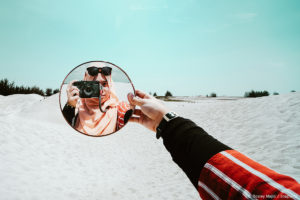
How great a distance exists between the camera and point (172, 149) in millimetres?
908

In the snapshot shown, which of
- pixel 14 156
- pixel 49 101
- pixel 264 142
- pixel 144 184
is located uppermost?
pixel 49 101

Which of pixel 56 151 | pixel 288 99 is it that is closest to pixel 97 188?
pixel 56 151

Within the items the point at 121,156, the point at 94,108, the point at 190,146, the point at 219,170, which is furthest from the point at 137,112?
the point at 121,156

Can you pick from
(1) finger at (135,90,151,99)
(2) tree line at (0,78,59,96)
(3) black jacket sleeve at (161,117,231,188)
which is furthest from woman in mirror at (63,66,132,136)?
(2) tree line at (0,78,59,96)

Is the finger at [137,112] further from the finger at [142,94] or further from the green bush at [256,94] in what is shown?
the green bush at [256,94]

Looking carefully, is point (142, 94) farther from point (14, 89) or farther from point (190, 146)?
point (14, 89)

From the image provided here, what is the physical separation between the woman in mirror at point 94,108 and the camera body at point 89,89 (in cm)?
3

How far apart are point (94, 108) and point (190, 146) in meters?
1.11

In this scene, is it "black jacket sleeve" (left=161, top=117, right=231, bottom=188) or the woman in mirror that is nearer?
"black jacket sleeve" (left=161, top=117, right=231, bottom=188)

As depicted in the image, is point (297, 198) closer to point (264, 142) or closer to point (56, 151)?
point (264, 142)

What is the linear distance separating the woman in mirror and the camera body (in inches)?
1.3

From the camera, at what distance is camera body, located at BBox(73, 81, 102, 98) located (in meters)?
1.59

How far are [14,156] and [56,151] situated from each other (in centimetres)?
171

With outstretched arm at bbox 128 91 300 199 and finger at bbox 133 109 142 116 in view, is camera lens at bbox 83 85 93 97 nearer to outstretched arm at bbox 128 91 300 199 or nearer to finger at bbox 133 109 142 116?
finger at bbox 133 109 142 116
